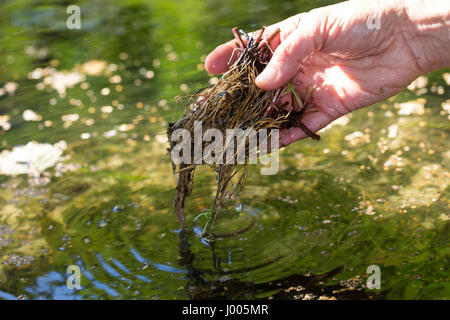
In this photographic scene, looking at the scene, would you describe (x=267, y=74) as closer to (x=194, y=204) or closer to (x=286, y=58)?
(x=286, y=58)

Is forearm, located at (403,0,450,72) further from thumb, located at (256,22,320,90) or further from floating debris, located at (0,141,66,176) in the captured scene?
floating debris, located at (0,141,66,176)

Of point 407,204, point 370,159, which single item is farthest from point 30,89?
point 407,204

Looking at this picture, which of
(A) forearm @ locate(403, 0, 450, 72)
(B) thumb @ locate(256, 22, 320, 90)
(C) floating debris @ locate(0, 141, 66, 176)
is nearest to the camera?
(B) thumb @ locate(256, 22, 320, 90)

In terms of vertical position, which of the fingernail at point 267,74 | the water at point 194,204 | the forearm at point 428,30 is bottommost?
the water at point 194,204

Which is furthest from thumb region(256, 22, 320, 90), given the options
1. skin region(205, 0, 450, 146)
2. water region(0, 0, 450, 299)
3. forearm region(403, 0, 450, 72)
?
water region(0, 0, 450, 299)

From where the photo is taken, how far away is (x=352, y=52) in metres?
2.78

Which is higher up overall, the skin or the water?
the skin

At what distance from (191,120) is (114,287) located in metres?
0.97

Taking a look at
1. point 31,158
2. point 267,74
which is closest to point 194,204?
point 267,74

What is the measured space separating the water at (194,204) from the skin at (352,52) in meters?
0.60

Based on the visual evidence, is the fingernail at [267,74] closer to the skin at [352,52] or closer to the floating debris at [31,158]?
the skin at [352,52]

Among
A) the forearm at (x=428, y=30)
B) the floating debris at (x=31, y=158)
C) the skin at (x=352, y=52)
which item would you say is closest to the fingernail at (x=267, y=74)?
the skin at (x=352, y=52)

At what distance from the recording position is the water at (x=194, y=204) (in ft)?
8.45

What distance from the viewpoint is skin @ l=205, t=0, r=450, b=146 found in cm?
256
